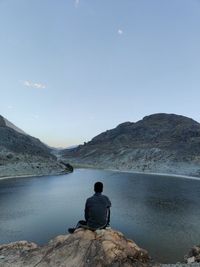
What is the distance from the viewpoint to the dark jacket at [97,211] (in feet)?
47.4

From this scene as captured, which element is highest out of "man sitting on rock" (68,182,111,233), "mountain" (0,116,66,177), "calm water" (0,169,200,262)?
"mountain" (0,116,66,177)

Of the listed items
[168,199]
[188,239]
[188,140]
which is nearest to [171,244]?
[188,239]

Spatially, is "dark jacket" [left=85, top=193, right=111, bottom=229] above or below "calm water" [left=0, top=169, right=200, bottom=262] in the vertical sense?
above

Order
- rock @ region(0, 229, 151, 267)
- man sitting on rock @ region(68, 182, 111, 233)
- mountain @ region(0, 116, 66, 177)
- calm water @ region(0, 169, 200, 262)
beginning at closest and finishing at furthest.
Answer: rock @ region(0, 229, 151, 267) → man sitting on rock @ region(68, 182, 111, 233) → calm water @ region(0, 169, 200, 262) → mountain @ region(0, 116, 66, 177)

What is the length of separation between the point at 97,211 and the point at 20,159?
103m

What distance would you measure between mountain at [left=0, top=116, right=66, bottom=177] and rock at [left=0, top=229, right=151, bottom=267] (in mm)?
86037

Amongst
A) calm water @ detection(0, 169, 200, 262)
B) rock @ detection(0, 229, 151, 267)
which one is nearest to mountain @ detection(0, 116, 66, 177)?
calm water @ detection(0, 169, 200, 262)

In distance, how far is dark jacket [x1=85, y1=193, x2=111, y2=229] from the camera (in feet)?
47.4

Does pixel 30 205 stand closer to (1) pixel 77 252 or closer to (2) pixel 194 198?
(2) pixel 194 198

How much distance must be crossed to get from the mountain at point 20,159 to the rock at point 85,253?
86.0 m

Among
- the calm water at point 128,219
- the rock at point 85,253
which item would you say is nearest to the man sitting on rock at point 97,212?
the rock at point 85,253

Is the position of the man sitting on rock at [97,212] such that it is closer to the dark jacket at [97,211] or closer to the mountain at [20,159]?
the dark jacket at [97,211]

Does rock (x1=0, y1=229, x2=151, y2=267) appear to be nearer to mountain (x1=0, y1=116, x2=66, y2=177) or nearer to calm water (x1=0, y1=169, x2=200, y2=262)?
calm water (x1=0, y1=169, x2=200, y2=262)

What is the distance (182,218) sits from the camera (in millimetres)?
41844
